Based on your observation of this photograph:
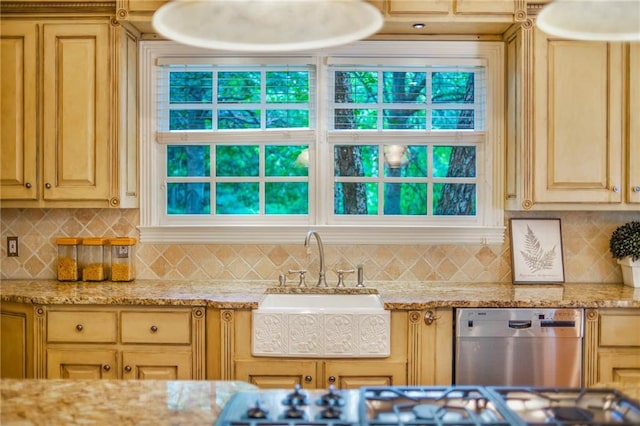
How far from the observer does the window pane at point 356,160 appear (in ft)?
10.3

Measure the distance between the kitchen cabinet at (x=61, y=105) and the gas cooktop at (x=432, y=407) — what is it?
198cm

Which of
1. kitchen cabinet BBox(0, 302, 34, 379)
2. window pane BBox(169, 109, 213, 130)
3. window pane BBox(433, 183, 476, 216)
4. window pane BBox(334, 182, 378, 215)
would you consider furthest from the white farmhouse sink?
window pane BBox(169, 109, 213, 130)

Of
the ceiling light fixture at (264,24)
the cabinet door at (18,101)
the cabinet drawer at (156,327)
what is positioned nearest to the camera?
the ceiling light fixture at (264,24)

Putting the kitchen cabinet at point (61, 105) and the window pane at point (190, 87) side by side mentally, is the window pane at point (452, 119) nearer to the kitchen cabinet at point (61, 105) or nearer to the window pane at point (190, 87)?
the window pane at point (190, 87)

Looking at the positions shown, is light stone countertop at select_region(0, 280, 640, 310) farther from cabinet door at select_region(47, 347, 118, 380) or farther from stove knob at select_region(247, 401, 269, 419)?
stove knob at select_region(247, 401, 269, 419)

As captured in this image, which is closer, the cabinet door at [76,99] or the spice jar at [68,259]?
the cabinet door at [76,99]

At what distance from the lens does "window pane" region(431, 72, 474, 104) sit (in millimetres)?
3119

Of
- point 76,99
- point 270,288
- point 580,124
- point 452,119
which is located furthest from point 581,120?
point 76,99

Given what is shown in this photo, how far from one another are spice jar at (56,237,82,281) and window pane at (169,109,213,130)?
876mm

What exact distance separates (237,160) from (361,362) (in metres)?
1.45

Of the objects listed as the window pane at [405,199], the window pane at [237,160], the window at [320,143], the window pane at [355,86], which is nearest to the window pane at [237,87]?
the window at [320,143]

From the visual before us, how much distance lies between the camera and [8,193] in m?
2.80

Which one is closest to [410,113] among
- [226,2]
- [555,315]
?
[555,315]

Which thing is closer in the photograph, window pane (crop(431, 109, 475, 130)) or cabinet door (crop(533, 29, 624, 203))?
cabinet door (crop(533, 29, 624, 203))
